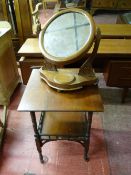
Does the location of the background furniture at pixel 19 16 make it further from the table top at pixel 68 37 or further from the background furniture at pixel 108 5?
the background furniture at pixel 108 5

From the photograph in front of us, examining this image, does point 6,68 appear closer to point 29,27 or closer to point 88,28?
point 29,27

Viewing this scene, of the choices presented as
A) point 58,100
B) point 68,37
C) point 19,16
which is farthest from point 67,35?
point 19,16

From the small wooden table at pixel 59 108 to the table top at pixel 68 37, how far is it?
204mm

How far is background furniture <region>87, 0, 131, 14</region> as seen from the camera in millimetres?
4414

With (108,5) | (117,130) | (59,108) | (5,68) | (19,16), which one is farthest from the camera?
(108,5)

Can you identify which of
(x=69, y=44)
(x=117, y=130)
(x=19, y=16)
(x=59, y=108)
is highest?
(x=69, y=44)

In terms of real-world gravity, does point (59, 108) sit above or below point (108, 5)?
above

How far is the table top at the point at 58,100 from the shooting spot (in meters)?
0.97

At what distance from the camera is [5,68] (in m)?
1.81

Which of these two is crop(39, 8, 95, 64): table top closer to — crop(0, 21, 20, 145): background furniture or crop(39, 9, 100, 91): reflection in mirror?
crop(39, 9, 100, 91): reflection in mirror

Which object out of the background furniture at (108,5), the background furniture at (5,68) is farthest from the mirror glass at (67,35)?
the background furniture at (108,5)

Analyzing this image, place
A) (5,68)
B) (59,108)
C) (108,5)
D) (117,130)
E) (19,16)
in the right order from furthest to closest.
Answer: (108,5), (19,16), (5,68), (117,130), (59,108)

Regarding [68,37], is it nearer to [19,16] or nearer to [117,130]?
[117,130]

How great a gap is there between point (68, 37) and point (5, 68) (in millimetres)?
997
